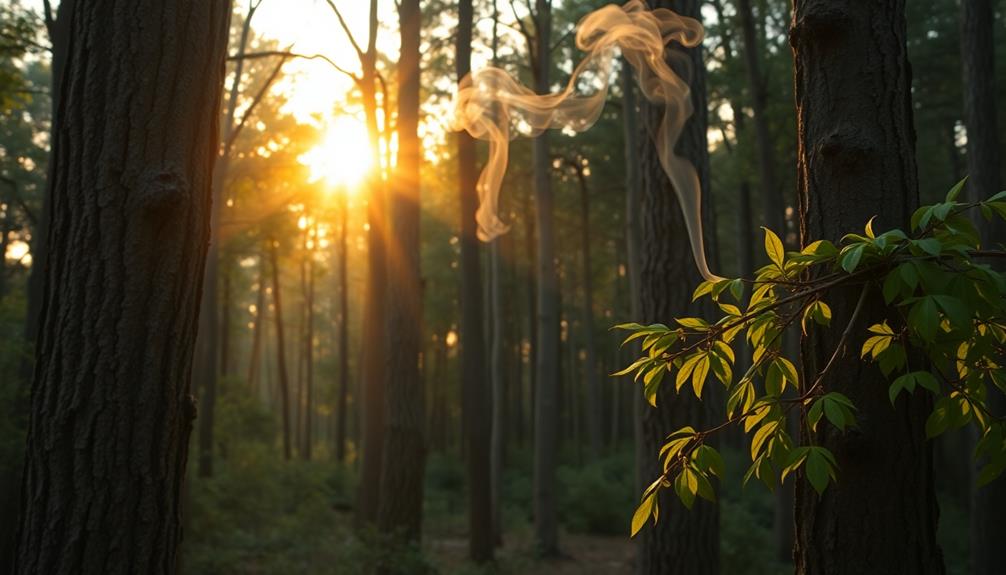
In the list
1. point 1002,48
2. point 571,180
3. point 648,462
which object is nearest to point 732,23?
point 1002,48

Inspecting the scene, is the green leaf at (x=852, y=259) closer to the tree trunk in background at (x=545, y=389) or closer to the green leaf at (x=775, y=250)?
the green leaf at (x=775, y=250)

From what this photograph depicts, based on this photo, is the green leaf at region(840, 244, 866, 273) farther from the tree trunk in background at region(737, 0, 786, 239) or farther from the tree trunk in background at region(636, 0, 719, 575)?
the tree trunk in background at region(737, 0, 786, 239)

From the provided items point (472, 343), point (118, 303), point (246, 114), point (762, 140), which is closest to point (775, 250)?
point (118, 303)

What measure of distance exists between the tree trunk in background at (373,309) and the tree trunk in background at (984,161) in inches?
349

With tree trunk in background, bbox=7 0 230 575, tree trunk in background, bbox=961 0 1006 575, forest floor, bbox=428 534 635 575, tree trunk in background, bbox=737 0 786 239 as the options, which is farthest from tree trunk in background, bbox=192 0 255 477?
tree trunk in background, bbox=7 0 230 575

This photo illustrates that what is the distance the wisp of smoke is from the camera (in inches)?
181

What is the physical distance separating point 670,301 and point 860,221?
3.75m

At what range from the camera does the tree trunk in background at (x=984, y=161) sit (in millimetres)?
9430

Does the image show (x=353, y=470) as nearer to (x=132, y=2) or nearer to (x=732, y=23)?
(x=732, y=23)

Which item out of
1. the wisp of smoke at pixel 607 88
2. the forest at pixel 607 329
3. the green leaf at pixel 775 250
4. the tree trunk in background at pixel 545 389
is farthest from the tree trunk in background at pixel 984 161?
the green leaf at pixel 775 250

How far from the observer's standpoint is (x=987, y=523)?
9477 millimetres

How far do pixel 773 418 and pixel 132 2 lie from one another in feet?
9.31

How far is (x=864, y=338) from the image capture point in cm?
246

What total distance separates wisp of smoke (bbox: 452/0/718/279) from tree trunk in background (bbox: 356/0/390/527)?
23.2 ft
